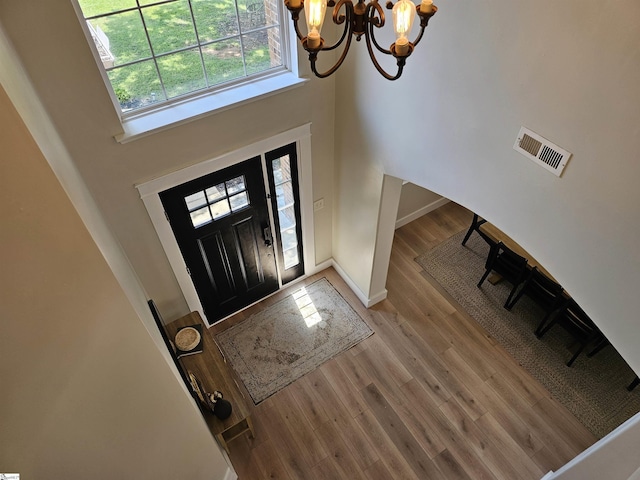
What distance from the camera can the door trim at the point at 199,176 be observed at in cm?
344

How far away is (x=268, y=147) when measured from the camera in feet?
12.4

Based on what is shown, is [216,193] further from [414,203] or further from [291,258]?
[414,203]

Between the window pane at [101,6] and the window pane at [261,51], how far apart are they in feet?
2.76

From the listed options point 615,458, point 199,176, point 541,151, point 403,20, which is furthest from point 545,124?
point 199,176

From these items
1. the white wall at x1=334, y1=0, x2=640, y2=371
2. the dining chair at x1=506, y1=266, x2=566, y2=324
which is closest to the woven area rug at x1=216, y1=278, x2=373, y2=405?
the dining chair at x1=506, y1=266, x2=566, y2=324

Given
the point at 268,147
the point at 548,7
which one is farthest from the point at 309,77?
the point at 548,7

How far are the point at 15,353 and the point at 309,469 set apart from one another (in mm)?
3054

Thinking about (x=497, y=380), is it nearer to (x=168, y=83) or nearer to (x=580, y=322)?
(x=580, y=322)

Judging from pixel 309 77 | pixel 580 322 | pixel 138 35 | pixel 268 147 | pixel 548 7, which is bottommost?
pixel 580 322

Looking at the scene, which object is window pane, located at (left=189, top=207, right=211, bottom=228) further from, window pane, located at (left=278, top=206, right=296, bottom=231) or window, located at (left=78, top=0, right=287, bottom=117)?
window, located at (left=78, top=0, right=287, bottom=117)

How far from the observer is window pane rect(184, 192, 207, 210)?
3.78 meters

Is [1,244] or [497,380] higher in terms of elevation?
[1,244]

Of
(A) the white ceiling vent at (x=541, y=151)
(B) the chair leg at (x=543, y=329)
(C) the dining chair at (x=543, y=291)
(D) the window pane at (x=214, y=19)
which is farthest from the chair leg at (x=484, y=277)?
(D) the window pane at (x=214, y=19)

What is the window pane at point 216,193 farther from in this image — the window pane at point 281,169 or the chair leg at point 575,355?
the chair leg at point 575,355
